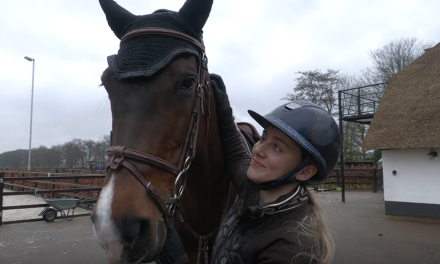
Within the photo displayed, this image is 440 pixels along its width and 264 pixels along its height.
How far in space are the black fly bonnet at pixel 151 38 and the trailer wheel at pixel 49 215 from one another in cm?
966

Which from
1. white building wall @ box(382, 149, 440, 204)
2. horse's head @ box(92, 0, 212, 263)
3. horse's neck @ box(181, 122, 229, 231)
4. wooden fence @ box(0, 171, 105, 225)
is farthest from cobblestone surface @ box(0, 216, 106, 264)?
white building wall @ box(382, 149, 440, 204)

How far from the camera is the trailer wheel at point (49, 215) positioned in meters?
10.2

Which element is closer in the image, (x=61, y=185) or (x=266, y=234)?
(x=266, y=234)

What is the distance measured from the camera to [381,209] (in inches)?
522

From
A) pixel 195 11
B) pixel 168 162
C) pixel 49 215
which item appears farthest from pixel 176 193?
pixel 49 215

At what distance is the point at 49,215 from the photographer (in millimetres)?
10297

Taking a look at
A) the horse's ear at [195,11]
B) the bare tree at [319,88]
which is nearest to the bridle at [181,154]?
the horse's ear at [195,11]

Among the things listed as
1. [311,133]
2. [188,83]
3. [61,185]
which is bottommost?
[61,185]

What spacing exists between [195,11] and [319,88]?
97.5 ft

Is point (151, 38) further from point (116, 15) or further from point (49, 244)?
point (49, 244)

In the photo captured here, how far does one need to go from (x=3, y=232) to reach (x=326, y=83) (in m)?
27.2

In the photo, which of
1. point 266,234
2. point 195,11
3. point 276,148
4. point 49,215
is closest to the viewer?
point 266,234

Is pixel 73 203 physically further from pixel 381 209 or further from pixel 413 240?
pixel 381 209

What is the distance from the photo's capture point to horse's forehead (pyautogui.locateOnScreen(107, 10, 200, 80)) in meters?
1.69
